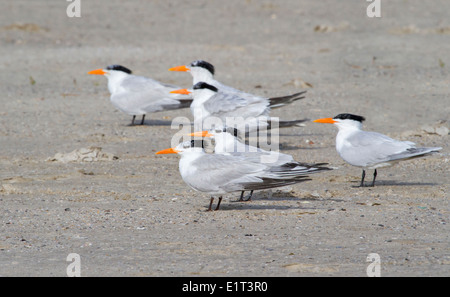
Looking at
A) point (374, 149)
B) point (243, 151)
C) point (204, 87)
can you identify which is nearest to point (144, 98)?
point (204, 87)

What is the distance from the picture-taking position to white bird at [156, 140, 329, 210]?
16.8 feet

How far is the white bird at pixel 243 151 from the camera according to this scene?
5281 mm

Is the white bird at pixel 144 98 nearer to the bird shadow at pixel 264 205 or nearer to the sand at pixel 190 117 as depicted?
the sand at pixel 190 117

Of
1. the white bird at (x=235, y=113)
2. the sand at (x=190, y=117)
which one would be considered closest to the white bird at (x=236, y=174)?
the sand at (x=190, y=117)

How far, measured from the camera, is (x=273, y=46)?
12852 millimetres

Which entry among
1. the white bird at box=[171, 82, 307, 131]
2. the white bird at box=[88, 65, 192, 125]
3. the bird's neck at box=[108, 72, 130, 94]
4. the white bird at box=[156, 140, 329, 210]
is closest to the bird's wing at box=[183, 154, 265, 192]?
the white bird at box=[156, 140, 329, 210]

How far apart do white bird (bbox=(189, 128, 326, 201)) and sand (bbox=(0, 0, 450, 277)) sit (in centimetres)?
36

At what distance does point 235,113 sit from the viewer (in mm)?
7574

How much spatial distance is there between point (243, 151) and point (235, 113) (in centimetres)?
187

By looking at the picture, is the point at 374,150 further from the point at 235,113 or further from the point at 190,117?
the point at 190,117

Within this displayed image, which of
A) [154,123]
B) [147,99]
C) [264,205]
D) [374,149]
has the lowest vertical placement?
[154,123]

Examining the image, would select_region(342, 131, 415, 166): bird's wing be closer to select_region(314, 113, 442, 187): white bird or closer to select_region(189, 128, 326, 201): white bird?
select_region(314, 113, 442, 187): white bird

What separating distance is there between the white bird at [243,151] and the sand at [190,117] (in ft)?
1.17
